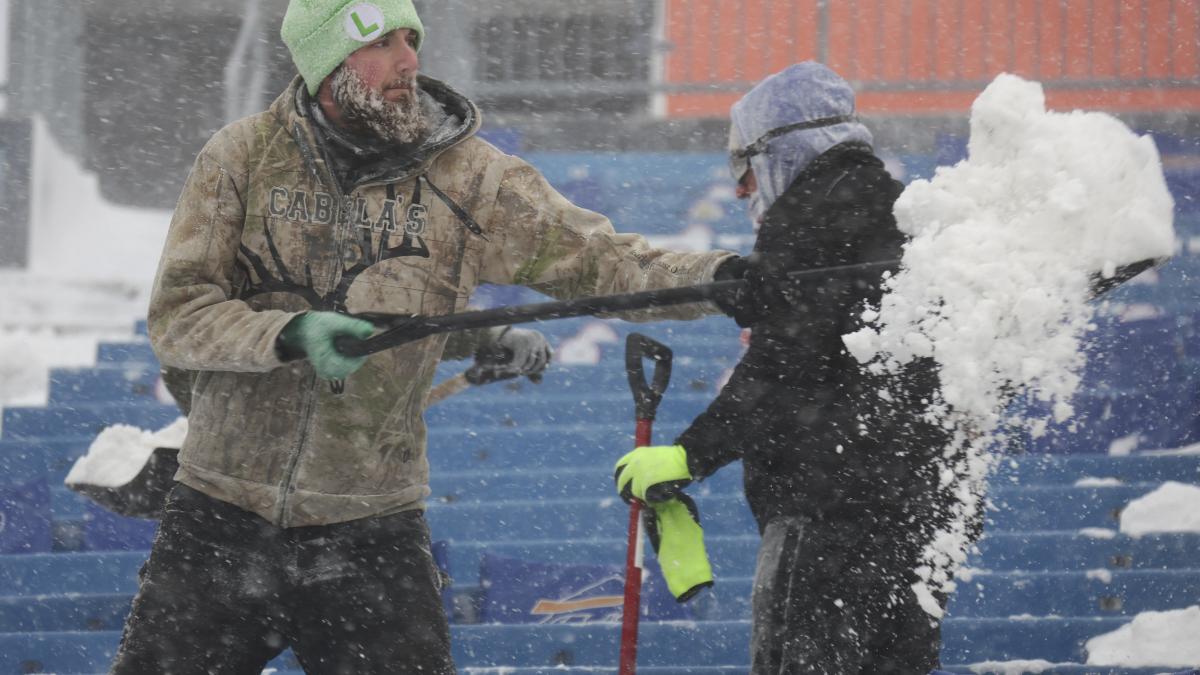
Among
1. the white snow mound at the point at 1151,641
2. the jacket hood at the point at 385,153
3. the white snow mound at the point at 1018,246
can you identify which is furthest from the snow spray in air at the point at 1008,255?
the white snow mound at the point at 1151,641

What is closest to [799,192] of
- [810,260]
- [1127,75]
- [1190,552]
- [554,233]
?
[810,260]

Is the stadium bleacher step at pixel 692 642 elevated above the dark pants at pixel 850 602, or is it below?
below

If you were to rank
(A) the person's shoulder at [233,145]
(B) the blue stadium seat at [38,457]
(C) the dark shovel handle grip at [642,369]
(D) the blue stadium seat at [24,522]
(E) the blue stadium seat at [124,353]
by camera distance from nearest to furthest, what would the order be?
1. (A) the person's shoulder at [233,145]
2. (C) the dark shovel handle grip at [642,369]
3. (D) the blue stadium seat at [24,522]
4. (B) the blue stadium seat at [38,457]
5. (E) the blue stadium seat at [124,353]

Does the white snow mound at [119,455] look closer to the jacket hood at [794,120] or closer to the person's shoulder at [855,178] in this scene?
the jacket hood at [794,120]

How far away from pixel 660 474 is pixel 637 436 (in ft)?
1.72

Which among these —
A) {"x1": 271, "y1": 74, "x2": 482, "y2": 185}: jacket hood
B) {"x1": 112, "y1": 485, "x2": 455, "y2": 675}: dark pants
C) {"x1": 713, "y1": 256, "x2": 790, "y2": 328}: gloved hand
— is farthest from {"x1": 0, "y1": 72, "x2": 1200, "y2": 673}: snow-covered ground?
{"x1": 112, "y1": 485, "x2": 455, "y2": 675}: dark pants

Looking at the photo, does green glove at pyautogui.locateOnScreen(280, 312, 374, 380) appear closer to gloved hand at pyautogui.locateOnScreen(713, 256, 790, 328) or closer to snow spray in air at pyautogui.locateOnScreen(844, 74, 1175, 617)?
gloved hand at pyautogui.locateOnScreen(713, 256, 790, 328)

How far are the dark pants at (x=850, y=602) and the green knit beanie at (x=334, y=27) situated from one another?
1.36 metres

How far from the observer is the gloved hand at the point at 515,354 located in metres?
3.67

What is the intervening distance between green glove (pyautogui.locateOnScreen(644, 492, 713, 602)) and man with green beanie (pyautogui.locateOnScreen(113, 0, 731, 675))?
567 millimetres

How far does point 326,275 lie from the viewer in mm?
2787

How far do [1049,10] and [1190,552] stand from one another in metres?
5.24

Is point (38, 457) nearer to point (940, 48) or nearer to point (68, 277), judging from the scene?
point (68, 277)

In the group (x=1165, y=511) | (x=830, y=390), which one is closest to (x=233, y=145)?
(x=830, y=390)
